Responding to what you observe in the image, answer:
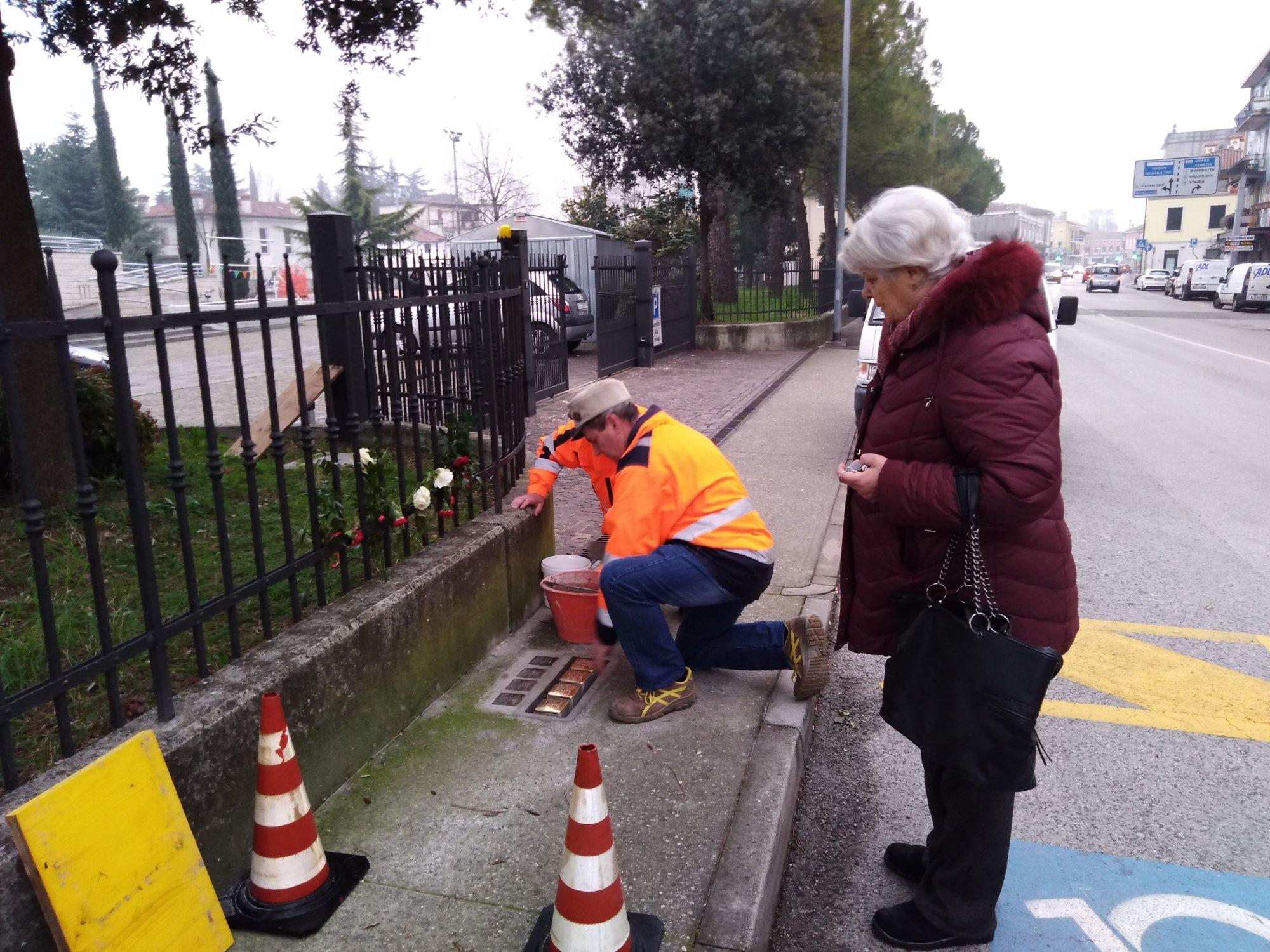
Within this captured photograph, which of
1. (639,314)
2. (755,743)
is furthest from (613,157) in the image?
(755,743)

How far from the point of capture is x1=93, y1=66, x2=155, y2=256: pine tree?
4759 cm

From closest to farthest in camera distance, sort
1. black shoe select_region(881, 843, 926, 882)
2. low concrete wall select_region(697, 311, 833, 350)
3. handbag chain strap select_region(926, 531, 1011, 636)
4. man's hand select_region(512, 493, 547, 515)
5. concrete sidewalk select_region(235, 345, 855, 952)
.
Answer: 1. handbag chain strap select_region(926, 531, 1011, 636)
2. concrete sidewalk select_region(235, 345, 855, 952)
3. black shoe select_region(881, 843, 926, 882)
4. man's hand select_region(512, 493, 547, 515)
5. low concrete wall select_region(697, 311, 833, 350)

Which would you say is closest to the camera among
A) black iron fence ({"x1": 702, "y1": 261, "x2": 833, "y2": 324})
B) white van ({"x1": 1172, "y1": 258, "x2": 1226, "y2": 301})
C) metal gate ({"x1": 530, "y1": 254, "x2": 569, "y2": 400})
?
metal gate ({"x1": 530, "y1": 254, "x2": 569, "y2": 400})

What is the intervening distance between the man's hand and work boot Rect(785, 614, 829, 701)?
1.35 metres

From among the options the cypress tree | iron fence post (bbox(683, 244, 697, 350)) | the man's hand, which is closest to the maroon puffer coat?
the man's hand

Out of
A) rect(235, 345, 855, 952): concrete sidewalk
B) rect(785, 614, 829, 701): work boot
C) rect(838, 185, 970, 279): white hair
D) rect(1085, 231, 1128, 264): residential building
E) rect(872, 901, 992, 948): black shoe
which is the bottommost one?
rect(872, 901, 992, 948): black shoe

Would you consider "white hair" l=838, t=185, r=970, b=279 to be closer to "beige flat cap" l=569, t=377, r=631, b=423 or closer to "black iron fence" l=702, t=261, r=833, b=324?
"beige flat cap" l=569, t=377, r=631, b=423

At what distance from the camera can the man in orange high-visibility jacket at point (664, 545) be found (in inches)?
135

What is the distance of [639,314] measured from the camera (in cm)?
1477

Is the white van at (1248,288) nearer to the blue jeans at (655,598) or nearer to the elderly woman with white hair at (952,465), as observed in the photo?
the blue jeans at (655,598)

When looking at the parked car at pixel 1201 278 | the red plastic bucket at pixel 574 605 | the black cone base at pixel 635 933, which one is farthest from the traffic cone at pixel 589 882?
the parked car at pixel 1201 278

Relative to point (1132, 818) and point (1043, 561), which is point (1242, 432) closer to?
point (1132, 818)

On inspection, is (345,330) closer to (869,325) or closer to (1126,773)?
(1126,773)

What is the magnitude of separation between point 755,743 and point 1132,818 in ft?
4.15
